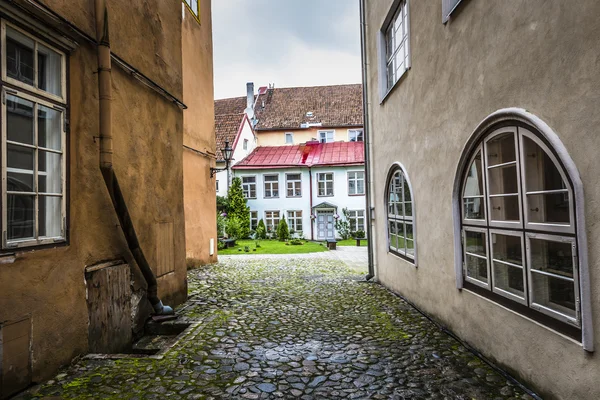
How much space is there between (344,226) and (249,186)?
24.4ft

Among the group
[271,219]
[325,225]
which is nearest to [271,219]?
[271,219]

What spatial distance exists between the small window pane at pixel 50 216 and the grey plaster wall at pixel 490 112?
4.82 meters

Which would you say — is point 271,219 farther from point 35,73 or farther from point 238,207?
point 35,73

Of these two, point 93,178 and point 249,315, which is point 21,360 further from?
point 249,315

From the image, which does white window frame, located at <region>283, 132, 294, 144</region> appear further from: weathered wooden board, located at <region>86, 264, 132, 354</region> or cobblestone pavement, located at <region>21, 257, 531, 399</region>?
weathered wooden board, located at <region>86, 264, 132, 354</region>

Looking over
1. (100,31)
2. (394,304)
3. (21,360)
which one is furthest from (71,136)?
(394,304)

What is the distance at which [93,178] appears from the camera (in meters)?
4.64

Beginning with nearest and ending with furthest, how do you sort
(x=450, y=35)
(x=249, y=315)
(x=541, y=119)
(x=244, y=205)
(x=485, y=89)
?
1. (x=541, y=119)
2. (x=485, y=89)
3. (x=450, y=35)
4. (x=249, y=315)
5. (x=244, y=205)

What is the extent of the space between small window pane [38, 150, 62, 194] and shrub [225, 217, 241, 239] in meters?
20.5

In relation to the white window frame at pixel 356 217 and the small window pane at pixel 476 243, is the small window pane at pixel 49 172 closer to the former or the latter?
the small window pane at pixel 476 243

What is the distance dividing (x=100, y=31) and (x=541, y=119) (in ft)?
16.5

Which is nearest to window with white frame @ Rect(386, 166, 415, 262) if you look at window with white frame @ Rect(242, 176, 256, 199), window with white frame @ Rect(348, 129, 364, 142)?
window with white frame @ Rect(242, 176, 256, 199)

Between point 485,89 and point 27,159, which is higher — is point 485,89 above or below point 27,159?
above

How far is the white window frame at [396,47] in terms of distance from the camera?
6879 millimetres
